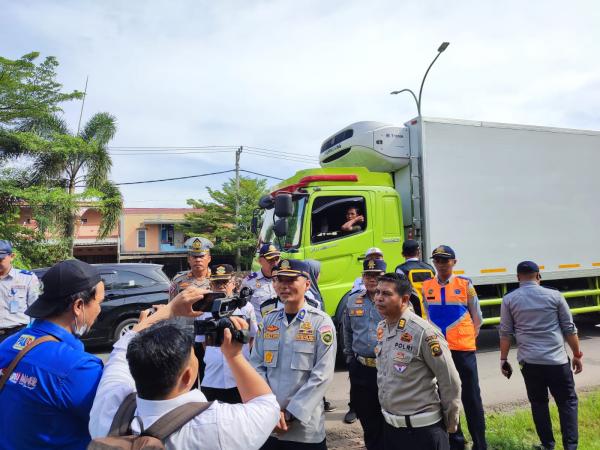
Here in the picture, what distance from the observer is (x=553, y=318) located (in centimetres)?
376

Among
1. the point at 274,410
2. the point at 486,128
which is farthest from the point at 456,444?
the point at 486,128

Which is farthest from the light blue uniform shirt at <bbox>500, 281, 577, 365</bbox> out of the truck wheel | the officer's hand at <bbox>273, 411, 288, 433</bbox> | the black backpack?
the truck wheel

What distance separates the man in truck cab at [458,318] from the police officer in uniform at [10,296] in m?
4.33

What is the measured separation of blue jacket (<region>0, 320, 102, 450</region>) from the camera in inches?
59.7

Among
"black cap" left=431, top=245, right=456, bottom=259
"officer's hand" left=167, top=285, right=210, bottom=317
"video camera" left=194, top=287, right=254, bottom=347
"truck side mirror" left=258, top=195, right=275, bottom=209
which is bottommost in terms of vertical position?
"video camera" left=194, top=287, right=254, bottom=347

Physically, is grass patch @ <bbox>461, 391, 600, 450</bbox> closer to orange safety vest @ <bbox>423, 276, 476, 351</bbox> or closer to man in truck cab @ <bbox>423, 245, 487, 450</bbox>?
man in truck cab @ <bbox>423, 245, 487, 450</bbox>

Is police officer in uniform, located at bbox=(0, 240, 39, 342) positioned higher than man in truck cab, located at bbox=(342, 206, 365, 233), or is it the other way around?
man in truck cab, located at bbox=(342, 206, 365, 233)

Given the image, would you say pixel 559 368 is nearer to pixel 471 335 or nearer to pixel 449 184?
pixel 471 335

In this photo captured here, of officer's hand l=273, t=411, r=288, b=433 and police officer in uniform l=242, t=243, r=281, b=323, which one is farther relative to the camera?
police officer in uniform l=242, t=243, r=281, b=323

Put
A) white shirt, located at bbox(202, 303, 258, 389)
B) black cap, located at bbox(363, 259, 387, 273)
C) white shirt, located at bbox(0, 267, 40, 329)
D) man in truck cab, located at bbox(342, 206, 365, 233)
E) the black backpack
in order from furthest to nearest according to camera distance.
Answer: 1. man in truck cab, located at bbox(342, 206, 365, 233)
2. white shirt, located at bbox(0, 267, 40, 329)
3. black cap, located at bbox(363, 259, 387, 273)
4. white shirt, located at bbox(202, 303, 258, 389)
5. the black backpack

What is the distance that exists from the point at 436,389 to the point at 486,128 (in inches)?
215

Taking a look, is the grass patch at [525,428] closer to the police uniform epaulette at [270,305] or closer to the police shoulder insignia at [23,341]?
the police uniform epaulette at [270,305]

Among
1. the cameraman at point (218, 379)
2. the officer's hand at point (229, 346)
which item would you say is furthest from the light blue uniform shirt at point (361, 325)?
the officer's hand at point (229, 346)

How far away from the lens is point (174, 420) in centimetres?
124
